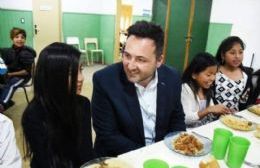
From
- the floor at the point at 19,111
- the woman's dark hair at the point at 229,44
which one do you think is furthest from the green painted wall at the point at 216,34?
the floor at the point at 19,111

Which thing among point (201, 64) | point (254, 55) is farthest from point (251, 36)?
point (201, 64)

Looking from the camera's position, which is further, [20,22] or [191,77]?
[20,22]

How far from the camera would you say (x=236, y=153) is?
1099 millimetres

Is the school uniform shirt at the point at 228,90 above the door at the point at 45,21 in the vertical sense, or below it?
below

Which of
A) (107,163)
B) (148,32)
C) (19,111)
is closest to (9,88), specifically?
(19,111)

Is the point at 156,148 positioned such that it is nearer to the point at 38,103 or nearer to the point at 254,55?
the point at 38,103

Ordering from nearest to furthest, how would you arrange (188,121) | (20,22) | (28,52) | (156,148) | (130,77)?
(156,148), (130,77), (188,121), (28,52), (20,22)

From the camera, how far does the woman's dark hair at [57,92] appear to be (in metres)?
1.11

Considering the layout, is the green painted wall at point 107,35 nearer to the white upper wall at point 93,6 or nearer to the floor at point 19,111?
the white upper wall at point 93,6

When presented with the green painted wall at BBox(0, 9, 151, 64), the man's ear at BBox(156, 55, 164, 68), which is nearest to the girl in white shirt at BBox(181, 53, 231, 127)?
the man's ear at BBox(156, 55, 164, 68)

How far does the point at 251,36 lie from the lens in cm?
357

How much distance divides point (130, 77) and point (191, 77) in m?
0.77

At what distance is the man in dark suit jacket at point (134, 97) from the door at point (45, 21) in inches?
202

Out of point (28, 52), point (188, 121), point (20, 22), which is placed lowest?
point (188, 121)
